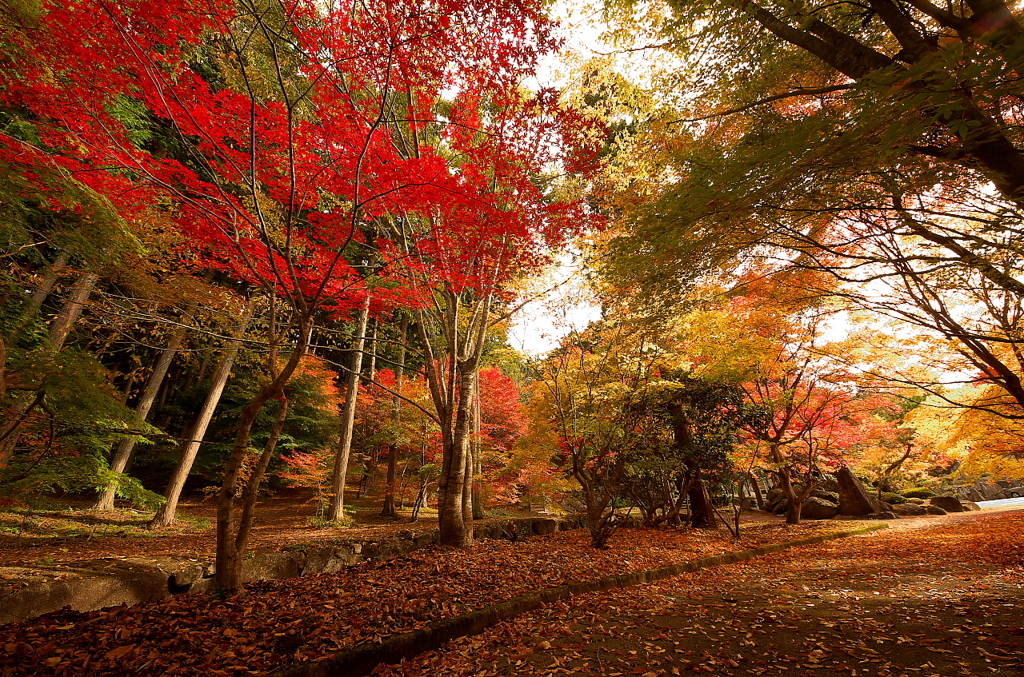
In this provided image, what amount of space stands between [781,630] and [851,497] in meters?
13.3

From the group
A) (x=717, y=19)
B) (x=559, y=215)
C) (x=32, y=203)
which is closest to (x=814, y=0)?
(x=717, y=19)

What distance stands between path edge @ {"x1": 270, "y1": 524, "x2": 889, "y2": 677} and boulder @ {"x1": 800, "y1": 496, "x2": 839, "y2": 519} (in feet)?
34.5

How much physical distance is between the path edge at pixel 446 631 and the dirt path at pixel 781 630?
0.36 ft

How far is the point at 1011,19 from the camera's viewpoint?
2.02 metres

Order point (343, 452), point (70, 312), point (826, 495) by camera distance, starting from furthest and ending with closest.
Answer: point (826, 495) → point (343, 452) → point (70, 312)

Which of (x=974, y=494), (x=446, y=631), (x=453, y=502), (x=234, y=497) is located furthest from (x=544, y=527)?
(x=974, y=494)

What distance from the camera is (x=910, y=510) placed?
1373cm

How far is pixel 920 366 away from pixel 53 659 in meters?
11.4

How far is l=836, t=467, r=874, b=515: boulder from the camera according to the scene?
41.4 feet

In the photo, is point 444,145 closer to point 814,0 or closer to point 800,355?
point 814,0

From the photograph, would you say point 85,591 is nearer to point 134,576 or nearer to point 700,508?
point 134,576

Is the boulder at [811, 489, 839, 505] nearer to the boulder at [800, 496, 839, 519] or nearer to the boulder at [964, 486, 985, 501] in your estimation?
the boulder at [800, 496, 839, 519]

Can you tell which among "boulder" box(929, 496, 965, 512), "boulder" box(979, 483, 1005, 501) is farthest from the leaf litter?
"boulder" box(979, 483, 1005, 501)

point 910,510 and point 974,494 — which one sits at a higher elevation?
point 974,494
